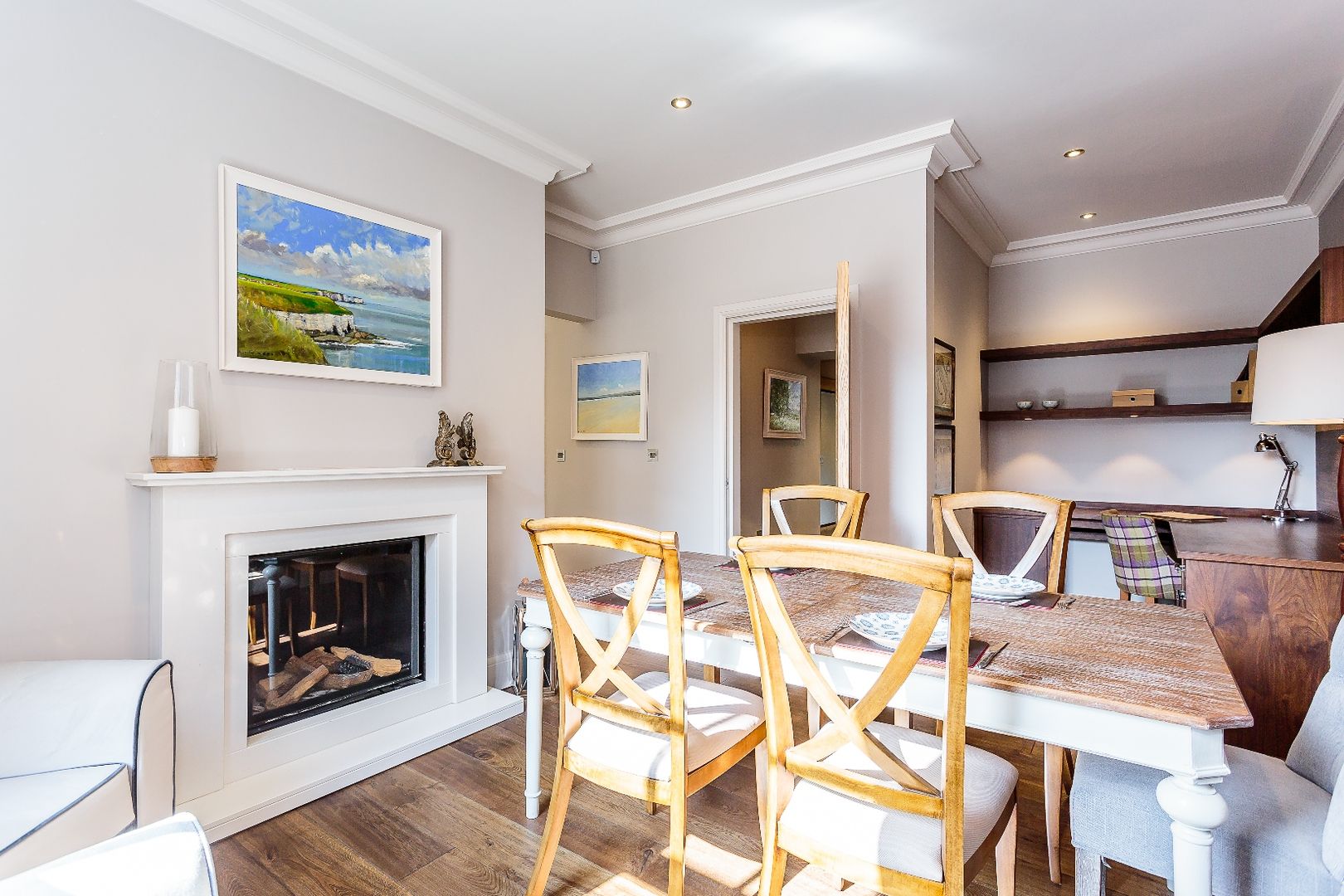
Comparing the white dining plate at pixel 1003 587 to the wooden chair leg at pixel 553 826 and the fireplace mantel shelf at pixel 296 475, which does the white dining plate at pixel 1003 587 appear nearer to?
the wooden chair leg at pixel 553 826

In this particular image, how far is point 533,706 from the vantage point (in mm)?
2064

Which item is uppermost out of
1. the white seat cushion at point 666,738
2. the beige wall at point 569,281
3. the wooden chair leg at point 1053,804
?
the beige wall at point 569,281

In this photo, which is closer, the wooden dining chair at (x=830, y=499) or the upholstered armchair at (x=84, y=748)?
the upholstered armchair at (x=84, y=748)

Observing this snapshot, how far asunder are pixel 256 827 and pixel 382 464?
1.30 m

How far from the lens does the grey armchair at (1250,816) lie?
3.83 ft

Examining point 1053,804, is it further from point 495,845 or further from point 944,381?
point 944,381

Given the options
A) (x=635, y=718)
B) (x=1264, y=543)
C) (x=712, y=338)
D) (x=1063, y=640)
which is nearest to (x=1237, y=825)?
(x=1063, y=640)

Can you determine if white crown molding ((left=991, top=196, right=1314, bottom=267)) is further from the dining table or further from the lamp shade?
the dining table

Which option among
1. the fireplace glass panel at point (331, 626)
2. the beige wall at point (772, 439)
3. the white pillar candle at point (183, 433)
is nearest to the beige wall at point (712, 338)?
the beige wall at point (772, 439)

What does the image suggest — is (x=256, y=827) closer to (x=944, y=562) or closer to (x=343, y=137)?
(x=944, y=562)

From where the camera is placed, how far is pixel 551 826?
5.56 feet

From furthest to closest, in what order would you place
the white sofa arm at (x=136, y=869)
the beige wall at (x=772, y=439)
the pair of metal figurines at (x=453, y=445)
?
the beige wall at (x=772, y=439) → the pair of metal figurines at (x=453, y=445) → the white sofa arm at (x=136, y=869)

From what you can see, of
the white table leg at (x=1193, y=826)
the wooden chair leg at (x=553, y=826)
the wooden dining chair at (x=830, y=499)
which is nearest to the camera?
the white table leg at (x=1193, y=826)

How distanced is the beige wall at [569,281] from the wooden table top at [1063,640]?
8.56 ft
